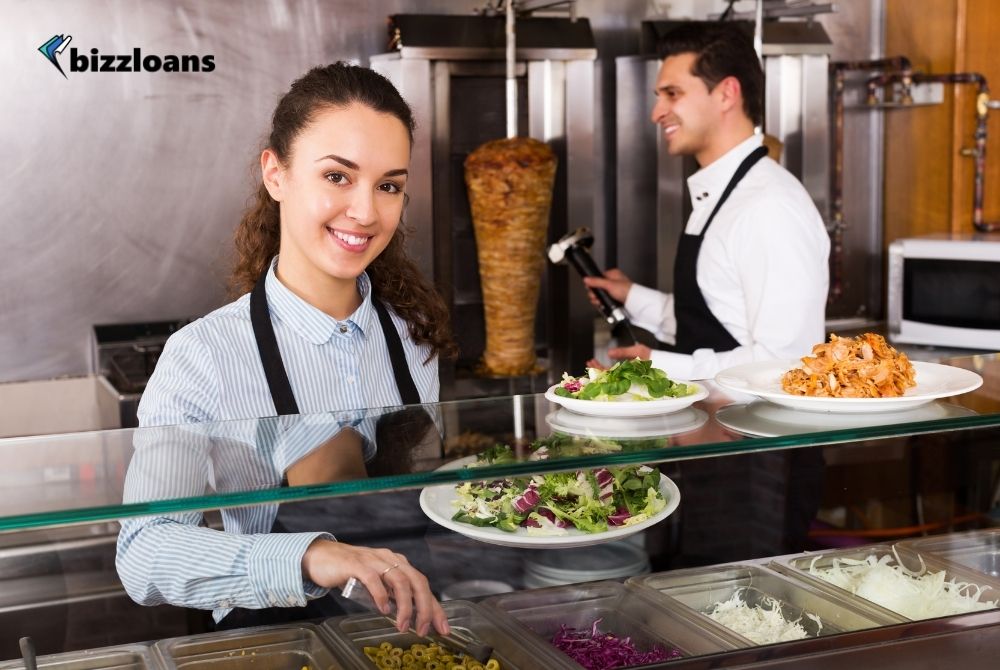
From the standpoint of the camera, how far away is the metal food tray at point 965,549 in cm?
203

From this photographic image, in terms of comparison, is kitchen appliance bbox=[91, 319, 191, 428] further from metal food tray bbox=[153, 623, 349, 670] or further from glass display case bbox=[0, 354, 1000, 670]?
metal food tray bbox=[153, 623, 349, 670]

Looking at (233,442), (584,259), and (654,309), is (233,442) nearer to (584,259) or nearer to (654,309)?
(584,259)

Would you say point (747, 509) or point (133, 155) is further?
point (133, 155)

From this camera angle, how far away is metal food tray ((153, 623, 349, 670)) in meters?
1.55

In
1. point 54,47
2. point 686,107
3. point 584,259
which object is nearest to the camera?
point 686,107

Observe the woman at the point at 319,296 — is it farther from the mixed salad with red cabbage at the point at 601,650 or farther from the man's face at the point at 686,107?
the man's face at the point at 686,107

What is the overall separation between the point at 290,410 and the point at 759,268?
1572 mm

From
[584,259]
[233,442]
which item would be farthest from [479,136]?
[233,442]

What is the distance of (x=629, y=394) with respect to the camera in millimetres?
1680

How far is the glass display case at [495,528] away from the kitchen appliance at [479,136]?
2109mm

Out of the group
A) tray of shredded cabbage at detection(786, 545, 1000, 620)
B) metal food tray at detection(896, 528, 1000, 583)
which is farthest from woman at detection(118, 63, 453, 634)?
metal food tray at detection(896, 528, 1000, 583)

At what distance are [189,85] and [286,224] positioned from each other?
2.37 metres

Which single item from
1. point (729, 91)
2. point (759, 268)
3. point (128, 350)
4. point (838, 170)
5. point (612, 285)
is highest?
point (729, 91)

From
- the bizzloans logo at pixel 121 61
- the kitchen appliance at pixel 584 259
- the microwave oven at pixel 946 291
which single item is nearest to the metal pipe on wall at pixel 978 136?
the microwave oven at pixel 946 291
